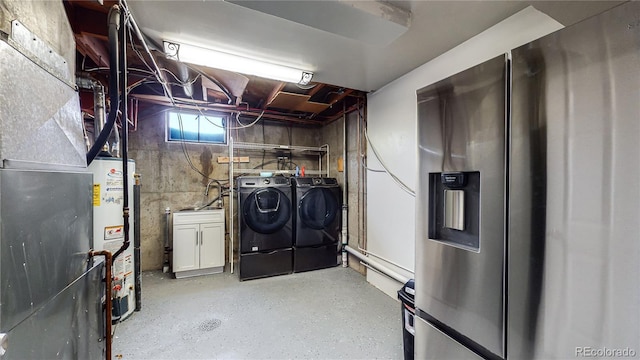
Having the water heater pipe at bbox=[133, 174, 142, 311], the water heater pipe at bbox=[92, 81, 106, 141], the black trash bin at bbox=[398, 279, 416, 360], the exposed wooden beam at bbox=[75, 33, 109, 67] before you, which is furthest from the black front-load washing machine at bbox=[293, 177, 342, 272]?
the exposed wooden beam at bbox=[75, 33, 109, 67]

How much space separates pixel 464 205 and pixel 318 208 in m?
2.65

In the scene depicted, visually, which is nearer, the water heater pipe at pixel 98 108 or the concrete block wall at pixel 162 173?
the water heater pipe at pixel 98 108

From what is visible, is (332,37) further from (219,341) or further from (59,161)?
(219,341)

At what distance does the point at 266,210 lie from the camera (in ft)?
11.4

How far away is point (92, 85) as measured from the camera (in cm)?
220

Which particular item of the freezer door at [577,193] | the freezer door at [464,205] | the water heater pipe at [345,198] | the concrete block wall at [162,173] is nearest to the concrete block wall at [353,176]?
the water heater pipe at [345,198]

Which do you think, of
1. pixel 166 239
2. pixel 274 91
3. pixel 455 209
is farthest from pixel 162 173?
pixel 455 209

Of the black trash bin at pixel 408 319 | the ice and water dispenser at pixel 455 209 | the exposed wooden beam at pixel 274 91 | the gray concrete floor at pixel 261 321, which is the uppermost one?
the exposed wooden beam at pixel 274 91

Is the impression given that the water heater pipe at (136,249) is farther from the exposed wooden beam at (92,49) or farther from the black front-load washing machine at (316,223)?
the black front-load washing machine at (316,223)

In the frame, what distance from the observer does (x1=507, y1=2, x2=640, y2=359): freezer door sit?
711 mm

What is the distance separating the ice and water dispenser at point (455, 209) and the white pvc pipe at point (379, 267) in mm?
1445

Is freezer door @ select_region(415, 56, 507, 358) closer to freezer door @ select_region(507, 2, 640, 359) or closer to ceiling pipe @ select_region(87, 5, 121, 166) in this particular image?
freezer door @ select_region(507, 2, 640, 359)

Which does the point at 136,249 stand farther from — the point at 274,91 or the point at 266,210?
the point at 274,91

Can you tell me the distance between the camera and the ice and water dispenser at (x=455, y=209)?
117cm
